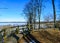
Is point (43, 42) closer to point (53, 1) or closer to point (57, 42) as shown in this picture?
point (57, 42)

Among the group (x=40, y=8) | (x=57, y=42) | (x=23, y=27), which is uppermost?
(x=40, y=8)

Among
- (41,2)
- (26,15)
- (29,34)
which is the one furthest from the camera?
(26,15)

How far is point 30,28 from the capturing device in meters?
17.3

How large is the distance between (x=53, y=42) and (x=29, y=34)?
11.4ft

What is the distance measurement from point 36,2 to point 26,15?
1494 cm

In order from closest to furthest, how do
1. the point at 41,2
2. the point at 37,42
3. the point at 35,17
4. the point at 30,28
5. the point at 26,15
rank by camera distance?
the point at 37,42 → the point at 30,28 → the point at 41,2 → the point at 35,17 → the point at 26,15

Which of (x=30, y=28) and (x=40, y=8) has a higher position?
(x=40, y=8)

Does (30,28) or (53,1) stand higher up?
(53,1)

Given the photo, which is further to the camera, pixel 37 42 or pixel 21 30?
pixel 21 30

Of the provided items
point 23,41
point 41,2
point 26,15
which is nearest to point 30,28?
point 23,41

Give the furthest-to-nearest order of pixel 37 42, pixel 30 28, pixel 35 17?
pixel 35 17 < pixel 30 28 < pixel 37 42

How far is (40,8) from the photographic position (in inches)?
1173

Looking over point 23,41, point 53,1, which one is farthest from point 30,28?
point 53,1

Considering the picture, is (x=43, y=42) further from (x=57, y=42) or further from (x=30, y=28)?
(x=30, y=28)
